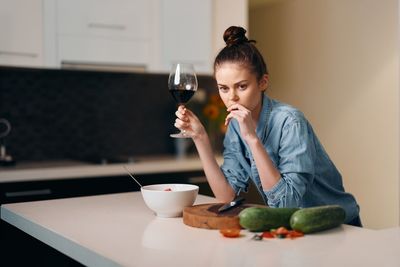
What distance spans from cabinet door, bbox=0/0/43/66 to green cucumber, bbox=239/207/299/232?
2197mm

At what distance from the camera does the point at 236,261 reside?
1209 mm

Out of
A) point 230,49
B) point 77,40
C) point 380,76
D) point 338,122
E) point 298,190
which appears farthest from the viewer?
point 338,122

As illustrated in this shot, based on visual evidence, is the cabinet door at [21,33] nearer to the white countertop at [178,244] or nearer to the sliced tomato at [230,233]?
the white countertop at [178,244]

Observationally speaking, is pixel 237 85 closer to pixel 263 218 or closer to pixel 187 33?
pixel 263 218

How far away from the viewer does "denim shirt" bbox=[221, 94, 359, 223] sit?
1778 millimetres

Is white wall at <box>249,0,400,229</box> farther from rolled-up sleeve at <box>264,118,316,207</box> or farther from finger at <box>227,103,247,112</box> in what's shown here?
finger at <box>227,103,247,112</box>

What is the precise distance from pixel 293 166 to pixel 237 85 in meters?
0.33

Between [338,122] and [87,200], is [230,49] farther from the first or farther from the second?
[338,122]

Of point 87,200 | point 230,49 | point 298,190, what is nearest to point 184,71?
point 230,49

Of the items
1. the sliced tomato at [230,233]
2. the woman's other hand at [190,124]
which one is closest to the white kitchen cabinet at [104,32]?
the woman's other hand at [190,124]

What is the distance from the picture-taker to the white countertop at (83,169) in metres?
3.10

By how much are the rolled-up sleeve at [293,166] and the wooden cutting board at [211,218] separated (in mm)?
180

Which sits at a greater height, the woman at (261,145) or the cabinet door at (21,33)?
the cabinet door at (21,33)

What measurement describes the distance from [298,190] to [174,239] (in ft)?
1.67
